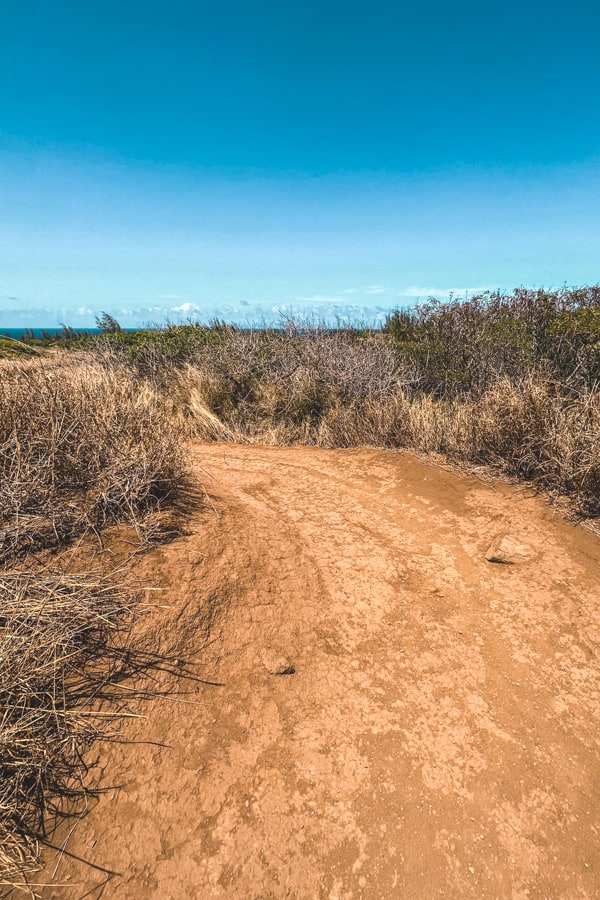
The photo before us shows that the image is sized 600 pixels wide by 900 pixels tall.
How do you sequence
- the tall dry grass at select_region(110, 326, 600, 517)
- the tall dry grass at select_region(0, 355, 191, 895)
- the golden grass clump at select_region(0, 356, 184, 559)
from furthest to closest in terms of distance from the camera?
the tall dry grass at select_region(110, 326, 600, 517) → the golden grass clump at select_region(0, 356, 184, 559) → the tall dry grass at select_region(0, 355, 191, 895)

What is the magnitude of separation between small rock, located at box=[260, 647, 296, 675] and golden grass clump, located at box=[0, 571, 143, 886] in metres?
0.78

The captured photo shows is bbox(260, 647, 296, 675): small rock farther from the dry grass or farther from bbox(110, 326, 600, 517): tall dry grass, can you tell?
bbox(110, 326, 600, 517): tall dry grass

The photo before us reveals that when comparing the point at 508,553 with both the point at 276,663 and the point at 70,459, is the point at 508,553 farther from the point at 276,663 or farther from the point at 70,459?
the point at 70,459

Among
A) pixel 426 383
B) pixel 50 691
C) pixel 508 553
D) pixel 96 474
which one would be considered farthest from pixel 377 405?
pixel 50 691

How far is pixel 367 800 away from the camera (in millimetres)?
1923

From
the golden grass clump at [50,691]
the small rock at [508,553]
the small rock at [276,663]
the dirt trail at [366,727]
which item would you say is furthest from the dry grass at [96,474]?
the small rock at [508,553]

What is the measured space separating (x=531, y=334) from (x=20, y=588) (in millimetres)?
8489

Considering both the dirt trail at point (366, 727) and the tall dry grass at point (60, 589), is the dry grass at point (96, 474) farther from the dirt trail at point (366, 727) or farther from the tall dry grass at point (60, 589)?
the dirt trail at point (366, 727)

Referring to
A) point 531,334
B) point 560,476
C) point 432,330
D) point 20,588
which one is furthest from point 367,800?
point 432,330

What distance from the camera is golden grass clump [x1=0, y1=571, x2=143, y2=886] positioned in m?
1.75

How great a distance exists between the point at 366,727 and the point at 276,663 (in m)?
0.65

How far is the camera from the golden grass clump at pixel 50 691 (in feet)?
5.75

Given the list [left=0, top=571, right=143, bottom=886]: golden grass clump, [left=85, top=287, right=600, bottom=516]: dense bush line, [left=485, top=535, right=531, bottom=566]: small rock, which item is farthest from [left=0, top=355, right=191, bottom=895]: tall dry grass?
[left=85, top=287, right=600, bottom=516]: dense bush line

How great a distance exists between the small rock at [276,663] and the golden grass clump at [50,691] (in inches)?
30.8
